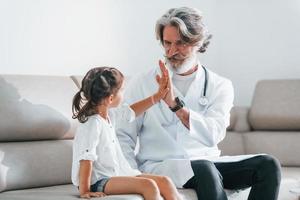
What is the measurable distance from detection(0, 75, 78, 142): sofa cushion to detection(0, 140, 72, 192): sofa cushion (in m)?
0.04

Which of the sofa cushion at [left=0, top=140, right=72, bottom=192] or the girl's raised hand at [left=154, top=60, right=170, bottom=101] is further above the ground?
the girl's raised hand at [left=154, top=60, right=170, bottom=101]

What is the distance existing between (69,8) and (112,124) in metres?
0.94

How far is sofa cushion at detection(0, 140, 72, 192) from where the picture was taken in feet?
8.32

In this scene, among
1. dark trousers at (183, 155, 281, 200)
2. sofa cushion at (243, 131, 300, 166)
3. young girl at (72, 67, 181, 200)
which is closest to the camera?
young girl at (72, 67, 181, 200)

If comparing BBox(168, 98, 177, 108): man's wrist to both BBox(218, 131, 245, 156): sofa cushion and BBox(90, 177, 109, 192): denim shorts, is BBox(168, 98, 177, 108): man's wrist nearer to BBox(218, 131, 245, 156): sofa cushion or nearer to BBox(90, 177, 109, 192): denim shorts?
BBox(90, 177, 109, 192): denim shorts

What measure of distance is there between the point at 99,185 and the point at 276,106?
5.04 ft

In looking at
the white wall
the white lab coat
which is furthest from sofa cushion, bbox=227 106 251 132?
the white lab coat

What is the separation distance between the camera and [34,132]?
267 centimetres

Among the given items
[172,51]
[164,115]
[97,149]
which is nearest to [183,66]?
[172,51]

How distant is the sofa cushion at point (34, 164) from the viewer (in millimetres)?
2535

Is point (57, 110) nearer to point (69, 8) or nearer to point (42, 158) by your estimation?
point (42, 158)

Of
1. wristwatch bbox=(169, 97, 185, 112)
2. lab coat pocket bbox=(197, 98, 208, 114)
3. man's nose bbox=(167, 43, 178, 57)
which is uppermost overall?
man's nose bbox=(167, 43, 178, 57)

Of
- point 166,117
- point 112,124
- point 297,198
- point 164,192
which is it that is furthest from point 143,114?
point 297,198

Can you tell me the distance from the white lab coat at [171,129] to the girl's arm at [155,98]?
160 millimetres
